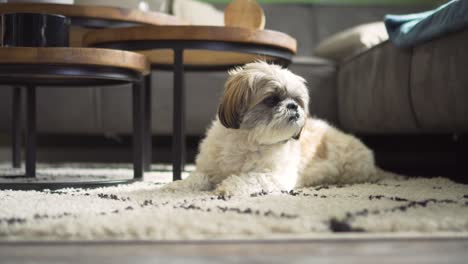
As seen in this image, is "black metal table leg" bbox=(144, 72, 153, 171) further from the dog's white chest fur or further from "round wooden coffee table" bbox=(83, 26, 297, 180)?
the dog's white chest fur

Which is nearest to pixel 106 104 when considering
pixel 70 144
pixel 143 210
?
pixel 70 144

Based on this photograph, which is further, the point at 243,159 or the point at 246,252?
the point at 243,159

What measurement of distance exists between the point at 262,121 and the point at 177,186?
0.37 meters

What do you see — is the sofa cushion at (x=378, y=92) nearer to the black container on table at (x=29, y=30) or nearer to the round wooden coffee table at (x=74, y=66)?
the round wooden coffee table at (x=74, y=66)

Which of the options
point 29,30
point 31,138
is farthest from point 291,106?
point 31,138

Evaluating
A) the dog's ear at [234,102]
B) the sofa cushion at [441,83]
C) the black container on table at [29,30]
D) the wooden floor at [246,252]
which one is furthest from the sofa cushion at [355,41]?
the wooden floor at [246,252]

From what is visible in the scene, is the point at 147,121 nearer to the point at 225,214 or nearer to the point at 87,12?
the point at 87,12

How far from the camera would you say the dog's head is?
6.17ft

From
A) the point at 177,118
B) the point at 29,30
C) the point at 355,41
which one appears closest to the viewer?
the point at 29,30

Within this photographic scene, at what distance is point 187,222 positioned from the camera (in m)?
1.22

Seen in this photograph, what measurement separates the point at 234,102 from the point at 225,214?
23.6 inches

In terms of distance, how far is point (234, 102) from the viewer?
188 centimetres

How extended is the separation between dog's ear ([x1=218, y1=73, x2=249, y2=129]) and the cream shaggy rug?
0.26 metres

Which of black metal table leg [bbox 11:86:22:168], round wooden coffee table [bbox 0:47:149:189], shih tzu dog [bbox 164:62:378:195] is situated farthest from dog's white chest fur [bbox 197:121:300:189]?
black metal table leg [bbox 11:86:22:168]
